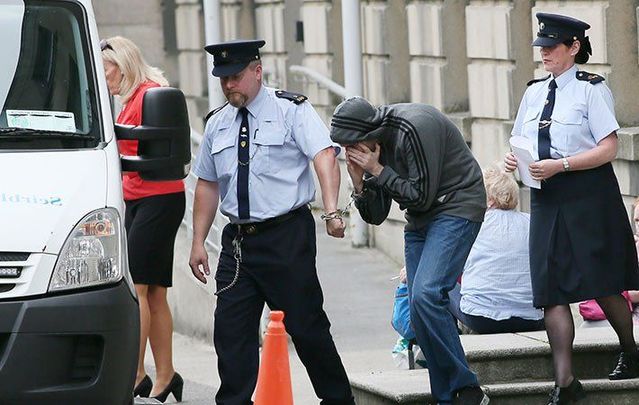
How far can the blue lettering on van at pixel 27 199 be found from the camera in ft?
23.9

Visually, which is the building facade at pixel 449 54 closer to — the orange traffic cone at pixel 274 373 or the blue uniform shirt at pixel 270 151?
the blue uniform shirt at pixel 270 151

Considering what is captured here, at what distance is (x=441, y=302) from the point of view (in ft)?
27.0

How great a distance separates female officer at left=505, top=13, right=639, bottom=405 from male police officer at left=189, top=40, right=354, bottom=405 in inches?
38.3

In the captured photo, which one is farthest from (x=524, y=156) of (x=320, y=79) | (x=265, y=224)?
(x=320, y=79)

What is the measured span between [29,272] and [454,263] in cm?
201

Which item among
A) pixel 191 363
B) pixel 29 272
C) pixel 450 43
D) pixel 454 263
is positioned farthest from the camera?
pixel 450 43

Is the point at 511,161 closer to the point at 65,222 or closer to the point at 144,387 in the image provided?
the point at 65,222

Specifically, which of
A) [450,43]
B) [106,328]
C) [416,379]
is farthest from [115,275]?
[450,43]

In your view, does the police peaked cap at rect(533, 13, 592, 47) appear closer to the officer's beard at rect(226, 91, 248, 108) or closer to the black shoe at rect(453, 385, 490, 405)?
the officer's beard at rect(226, 91, 248, 108)

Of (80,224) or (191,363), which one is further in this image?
(191,363)

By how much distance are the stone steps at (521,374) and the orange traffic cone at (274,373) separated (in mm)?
748

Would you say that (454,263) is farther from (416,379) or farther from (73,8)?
(73,8)

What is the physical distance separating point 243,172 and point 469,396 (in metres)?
1.45

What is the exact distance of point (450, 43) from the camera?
15.1 meters
